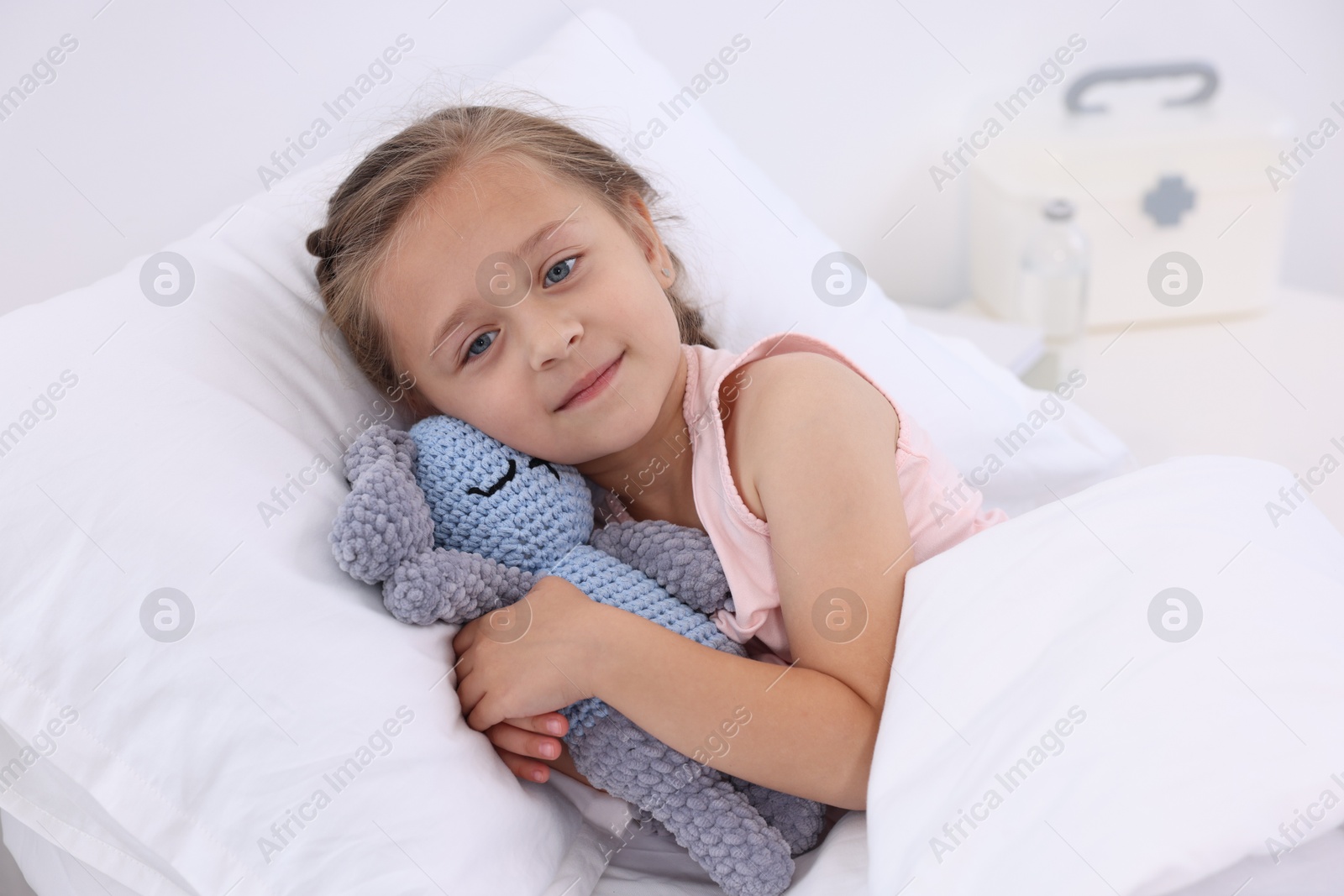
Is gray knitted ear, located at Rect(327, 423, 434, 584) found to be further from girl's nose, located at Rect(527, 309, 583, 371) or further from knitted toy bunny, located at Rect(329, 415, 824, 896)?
girl's nose, located at Rect(527, 309, 583, 371)

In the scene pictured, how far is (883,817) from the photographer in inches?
24.0

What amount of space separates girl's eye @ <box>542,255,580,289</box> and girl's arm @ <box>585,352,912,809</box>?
0.68 ft

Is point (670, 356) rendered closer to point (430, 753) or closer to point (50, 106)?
point (430, 753)

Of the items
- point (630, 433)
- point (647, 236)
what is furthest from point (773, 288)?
point (630, 433)

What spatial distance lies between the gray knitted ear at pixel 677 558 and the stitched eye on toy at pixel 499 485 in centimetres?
10

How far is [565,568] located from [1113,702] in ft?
1.24

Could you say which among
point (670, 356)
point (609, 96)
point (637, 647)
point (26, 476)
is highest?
point (609, 96)

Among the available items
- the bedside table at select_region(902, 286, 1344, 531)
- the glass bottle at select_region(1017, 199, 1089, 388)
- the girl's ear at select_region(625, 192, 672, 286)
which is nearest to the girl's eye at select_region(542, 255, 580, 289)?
the girl's ear at select_region(625, 192, 672, 286)

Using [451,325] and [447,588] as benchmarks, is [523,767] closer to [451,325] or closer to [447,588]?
[447,588]

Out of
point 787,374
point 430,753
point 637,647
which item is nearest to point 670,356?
point 787,374

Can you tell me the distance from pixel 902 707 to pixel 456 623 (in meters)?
0.32

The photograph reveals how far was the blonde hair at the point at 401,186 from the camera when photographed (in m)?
0.80

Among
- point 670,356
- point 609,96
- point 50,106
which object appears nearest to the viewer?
point 670,356

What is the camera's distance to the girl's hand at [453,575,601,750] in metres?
0.68
